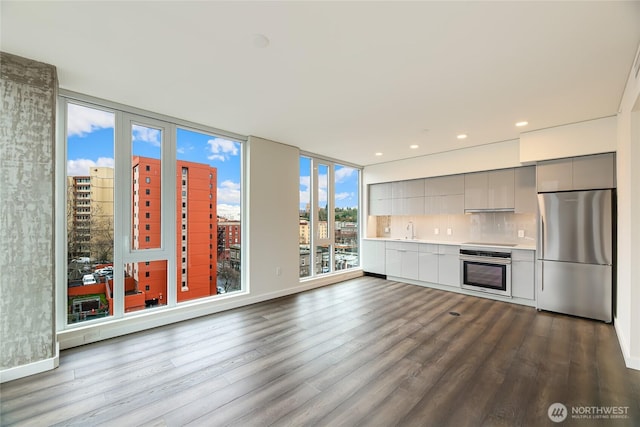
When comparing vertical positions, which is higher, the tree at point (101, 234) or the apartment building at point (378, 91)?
the apartment building at point (378, 91)

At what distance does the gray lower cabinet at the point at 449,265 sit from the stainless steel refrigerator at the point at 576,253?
120cm

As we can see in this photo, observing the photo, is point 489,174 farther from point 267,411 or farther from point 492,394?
point 267,411

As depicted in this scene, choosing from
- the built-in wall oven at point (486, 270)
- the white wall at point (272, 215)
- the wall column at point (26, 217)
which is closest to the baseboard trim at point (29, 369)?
the wall column at point (26, 217)

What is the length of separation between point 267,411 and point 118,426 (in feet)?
3.14

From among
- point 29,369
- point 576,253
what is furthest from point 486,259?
point 29,369

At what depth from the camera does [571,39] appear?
206 cm

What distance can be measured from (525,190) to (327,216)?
358 cm

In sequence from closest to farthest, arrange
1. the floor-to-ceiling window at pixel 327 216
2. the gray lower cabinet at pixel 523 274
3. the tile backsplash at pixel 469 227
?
1. the gray lower cabinet at pixel 523 274
2. the tile backsplash at pixel 469 227
3. the floor-to-ceiling window at pixel 327 216

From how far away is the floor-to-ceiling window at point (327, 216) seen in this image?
18.5ft

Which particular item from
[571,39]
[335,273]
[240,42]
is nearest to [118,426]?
[240,42]

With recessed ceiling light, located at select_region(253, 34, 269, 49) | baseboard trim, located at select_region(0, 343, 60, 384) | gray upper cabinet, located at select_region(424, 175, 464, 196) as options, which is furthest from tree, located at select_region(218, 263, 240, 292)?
gray upper cabinet, located at select_region(424, 175, 464, 196)

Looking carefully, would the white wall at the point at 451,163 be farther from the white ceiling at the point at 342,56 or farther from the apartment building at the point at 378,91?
the white ceiling at the point at 342,56

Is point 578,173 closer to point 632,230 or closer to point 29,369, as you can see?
point 632,230

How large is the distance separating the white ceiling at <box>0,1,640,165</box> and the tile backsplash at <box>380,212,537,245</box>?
190 cm
